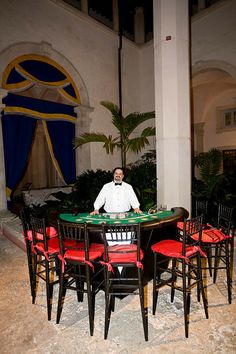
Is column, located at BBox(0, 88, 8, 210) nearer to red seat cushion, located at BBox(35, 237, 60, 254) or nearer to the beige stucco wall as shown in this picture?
the beige stucco wall

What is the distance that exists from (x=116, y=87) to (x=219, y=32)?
169 inches

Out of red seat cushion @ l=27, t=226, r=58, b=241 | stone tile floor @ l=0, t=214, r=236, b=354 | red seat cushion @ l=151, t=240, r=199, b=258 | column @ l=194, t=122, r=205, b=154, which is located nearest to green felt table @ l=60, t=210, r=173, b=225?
red seat cushion @ l=27, t=226, r=58, b=241

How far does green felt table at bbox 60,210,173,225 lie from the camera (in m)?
3.36

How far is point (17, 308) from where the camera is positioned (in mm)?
3240

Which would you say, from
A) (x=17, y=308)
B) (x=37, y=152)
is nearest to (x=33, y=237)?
(x=17, y=308)

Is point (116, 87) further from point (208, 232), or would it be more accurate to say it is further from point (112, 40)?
point (208, 232)

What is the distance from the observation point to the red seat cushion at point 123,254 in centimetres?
271

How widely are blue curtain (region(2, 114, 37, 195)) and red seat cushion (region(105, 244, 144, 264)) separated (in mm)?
Result: 6004

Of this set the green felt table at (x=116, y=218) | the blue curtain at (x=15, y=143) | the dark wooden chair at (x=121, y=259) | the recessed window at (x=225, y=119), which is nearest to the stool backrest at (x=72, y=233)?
the dark wooden chair at (x=121, y=259)

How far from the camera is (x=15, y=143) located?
7.82 m

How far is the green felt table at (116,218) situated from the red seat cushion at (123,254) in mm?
497

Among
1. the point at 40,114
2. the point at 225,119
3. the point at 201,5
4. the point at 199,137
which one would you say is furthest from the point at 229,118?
the point at 40,114

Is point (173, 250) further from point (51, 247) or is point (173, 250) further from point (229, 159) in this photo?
point (229, 159)

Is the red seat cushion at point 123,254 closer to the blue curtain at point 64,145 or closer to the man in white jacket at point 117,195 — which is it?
the man in white jacket at point 117,195
